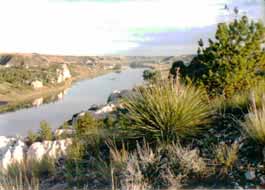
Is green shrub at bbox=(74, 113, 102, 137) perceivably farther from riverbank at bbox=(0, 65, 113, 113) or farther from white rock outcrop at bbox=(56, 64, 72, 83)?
white rock outcrop at bbox=(56, 64, 72, 83)

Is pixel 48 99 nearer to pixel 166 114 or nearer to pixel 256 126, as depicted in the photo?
pixel 166 114

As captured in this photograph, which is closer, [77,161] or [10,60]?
[77,161]

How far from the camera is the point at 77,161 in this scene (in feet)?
26.7

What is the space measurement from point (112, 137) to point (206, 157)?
2.08 metres

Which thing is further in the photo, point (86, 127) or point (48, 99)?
point (48, 99)

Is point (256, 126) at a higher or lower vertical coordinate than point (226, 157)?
higher

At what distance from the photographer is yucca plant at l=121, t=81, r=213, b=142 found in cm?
781

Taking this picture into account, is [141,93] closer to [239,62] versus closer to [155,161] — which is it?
[155,161]

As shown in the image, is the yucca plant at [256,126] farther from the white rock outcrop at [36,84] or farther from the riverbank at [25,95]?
the white rock outcrop at [36,84]

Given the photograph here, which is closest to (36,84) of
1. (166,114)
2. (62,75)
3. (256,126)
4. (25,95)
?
(25,95)

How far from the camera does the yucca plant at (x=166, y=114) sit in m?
7.81

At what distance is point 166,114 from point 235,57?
461 cm

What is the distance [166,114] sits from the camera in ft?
25.9

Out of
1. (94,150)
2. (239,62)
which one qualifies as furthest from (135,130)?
(239,62)
